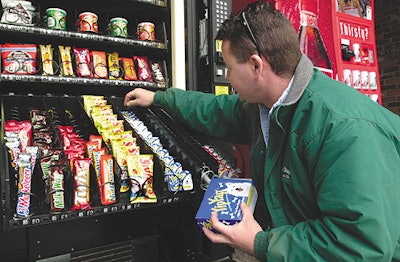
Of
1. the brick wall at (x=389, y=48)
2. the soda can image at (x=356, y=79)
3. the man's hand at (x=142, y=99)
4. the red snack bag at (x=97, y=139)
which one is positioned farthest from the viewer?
the brick wall at (x=389, y=48)

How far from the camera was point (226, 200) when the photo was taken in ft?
4.29

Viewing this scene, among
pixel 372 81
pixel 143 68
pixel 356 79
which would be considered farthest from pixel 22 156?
pixel 372 81

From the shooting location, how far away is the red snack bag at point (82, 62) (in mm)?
1801

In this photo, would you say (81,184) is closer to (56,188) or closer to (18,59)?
(56,188)

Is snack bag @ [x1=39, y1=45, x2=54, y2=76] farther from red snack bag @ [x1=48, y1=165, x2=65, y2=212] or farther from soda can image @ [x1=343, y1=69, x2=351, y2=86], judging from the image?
soda can image @ [x1=343, y1=69, x2=351, y2=86]

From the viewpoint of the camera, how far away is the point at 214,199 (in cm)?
132

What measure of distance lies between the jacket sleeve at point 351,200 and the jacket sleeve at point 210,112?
600 millimetres

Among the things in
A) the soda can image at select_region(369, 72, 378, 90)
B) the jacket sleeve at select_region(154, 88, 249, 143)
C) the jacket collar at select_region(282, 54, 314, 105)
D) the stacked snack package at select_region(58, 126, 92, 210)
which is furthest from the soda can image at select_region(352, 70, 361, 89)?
the stacked snack package at select_region(58, 126, 92, 210)

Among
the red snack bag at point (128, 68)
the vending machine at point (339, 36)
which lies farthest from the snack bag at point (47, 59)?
the vending machine at point (339, 36)

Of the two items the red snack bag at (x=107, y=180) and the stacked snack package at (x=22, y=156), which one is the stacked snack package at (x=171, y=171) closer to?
the red snack bag at (x=107, y=180)

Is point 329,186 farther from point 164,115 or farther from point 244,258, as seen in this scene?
point 164,115

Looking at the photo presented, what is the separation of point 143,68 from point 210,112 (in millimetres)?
572

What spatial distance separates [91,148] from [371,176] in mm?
1078

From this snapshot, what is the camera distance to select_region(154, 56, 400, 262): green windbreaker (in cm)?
96
